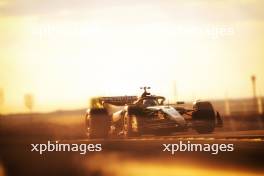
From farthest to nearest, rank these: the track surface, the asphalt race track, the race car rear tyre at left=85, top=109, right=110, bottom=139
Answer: the race car rear tyre at left=85, top=109, right=110, bottom=139, the track surface, the asphalt race track

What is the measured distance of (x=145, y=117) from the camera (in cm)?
391

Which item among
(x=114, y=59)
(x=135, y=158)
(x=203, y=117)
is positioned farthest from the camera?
(x=114, y=59)

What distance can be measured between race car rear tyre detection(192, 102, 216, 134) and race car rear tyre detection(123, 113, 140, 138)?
488mm

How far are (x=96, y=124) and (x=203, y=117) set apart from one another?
906 mm

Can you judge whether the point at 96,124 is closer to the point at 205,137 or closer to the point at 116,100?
the point at 116,100

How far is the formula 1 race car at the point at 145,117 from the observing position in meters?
3.87

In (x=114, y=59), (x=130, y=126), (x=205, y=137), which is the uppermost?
(x=114, y=59)

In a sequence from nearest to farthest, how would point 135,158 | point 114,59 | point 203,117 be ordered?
point 135,158, point 203,117, point 114,59

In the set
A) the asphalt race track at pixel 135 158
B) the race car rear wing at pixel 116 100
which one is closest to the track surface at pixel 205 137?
the asphalt race track at pixel 135 158

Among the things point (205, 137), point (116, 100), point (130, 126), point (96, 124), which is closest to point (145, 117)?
point (130, 126)

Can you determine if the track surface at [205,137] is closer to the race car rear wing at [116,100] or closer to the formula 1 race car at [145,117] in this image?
the formula 1 race car at [145,117]

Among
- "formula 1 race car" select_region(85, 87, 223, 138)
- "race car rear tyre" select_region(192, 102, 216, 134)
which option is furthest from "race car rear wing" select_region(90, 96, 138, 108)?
"race car rear tyre" select_region(192, 102, 216, 134)

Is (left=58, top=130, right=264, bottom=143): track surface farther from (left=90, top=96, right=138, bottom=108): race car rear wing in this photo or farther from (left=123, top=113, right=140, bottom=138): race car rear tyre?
(left=90, top=96, right=138, bottom=108): race car rear wing

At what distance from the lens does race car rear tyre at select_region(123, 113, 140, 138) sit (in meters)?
3.90
